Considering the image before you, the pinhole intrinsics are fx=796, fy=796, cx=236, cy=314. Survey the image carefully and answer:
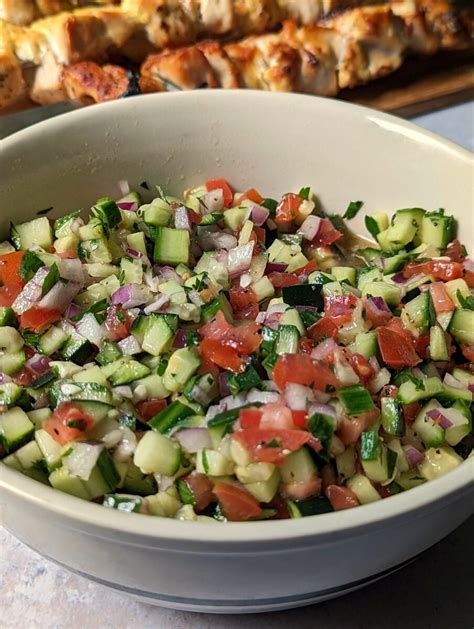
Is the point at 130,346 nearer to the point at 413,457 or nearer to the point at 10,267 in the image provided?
the point at 10,267

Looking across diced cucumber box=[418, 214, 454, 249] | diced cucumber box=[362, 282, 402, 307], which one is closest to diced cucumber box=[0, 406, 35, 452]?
diced cucumber box=[362, 282, 402, 307]

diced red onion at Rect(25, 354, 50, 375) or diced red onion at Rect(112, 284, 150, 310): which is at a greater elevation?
diced red onion at Rect(112, 284, 150, 310)

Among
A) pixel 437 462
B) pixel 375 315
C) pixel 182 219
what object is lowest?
pixel 437 462

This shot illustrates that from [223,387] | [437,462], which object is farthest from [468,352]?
[223,387]

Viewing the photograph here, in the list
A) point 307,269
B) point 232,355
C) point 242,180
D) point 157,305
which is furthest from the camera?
point 242,180

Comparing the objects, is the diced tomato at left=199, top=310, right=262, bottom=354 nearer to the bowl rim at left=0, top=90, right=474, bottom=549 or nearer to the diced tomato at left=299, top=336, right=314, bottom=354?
the diced tomato at left=299, top=336, right=314, bottom=354

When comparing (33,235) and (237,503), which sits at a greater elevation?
(33,235)

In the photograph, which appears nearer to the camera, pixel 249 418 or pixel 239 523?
pixel 239 523
